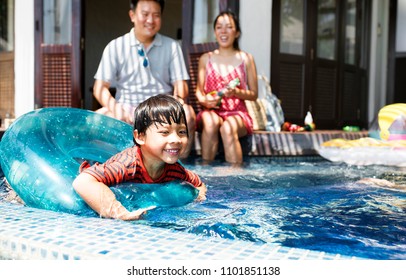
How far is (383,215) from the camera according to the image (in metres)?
2.04

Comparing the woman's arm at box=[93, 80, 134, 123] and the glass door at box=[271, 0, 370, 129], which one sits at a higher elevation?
the glass door at box=[271, 0, 370, 129]

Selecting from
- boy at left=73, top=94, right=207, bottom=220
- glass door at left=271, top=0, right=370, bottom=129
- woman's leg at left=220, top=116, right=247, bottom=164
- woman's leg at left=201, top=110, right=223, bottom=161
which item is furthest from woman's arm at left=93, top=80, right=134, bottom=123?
glass door at left=271, top=0, right=370, bottom=129

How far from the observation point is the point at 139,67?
13.9ft

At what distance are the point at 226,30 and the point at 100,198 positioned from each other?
3.05m

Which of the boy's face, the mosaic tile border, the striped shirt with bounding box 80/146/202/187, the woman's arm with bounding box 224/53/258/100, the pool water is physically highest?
the woman's arm with bounding box 224/53/258/100

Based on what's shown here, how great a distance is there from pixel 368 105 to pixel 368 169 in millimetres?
5420

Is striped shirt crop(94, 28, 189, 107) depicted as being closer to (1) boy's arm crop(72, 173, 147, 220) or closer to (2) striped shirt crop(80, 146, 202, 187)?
(2) striped shirt crop(80, 146, 202, 187)

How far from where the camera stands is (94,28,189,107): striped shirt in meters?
4.23

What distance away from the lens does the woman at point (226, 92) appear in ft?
14.9

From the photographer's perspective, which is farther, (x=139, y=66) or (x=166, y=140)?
(x=139, y=66)

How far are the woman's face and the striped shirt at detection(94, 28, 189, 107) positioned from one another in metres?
0.56

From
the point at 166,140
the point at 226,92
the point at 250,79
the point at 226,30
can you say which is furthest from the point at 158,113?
the point at 250,79

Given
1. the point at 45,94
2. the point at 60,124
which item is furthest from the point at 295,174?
the point at 45,94

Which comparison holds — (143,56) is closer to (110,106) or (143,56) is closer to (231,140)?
(110,106)
